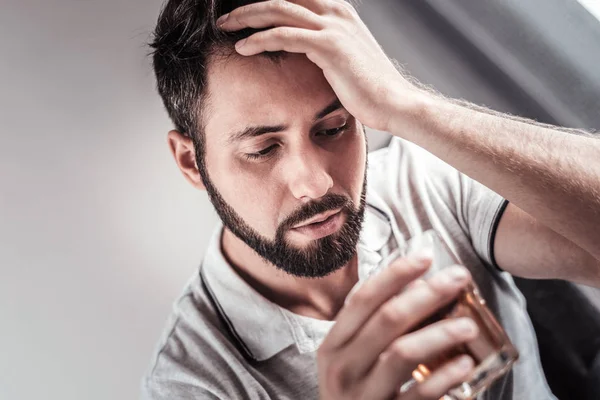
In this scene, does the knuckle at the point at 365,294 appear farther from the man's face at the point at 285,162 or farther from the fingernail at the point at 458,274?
the man's face at the point at 285,162

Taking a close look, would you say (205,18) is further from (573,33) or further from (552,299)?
(552,299)

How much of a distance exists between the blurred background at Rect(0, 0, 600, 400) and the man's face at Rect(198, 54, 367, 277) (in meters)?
0.10

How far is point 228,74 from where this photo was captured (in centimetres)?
80

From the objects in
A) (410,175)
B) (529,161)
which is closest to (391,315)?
(529,161)

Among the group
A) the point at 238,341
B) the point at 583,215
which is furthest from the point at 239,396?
the point at 583,215

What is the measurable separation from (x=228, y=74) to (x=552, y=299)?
79 cm

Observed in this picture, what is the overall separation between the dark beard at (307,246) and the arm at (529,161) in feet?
0.67

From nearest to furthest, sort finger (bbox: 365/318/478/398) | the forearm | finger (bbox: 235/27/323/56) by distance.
Answer: finger (bbox: 365/318/478/398)
the forearm
finger (bbox: 235/27/323/56)

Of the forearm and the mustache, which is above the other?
the forearm

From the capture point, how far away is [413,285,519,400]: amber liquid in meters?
0.51

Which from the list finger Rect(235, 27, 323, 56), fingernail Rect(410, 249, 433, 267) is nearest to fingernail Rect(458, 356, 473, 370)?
fingernail Rect(410, 249, 433, 267)

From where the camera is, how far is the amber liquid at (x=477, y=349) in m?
0.51

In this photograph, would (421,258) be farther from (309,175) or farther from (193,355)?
(193,355)

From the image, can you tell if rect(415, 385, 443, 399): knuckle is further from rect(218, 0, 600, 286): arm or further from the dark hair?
the dark hair
